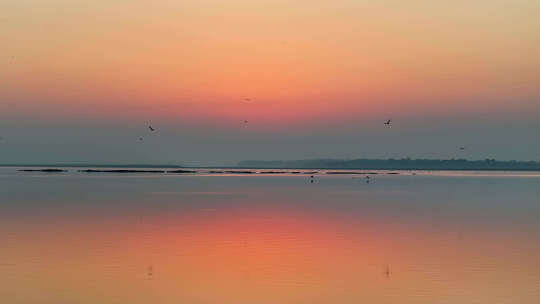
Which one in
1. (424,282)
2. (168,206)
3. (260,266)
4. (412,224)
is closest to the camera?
(424,282)

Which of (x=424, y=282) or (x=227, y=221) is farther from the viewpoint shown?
(x=227, y=221)

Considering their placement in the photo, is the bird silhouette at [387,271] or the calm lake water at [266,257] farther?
the bird silhouette at [387,271]

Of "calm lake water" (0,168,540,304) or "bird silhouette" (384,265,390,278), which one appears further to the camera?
"bird silhouette" (384,265,390,278)

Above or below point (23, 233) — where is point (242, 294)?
below

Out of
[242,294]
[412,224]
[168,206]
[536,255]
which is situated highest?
[168,206]

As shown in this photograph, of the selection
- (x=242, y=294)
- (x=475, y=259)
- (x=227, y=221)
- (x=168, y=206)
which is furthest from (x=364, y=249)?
(x=168, y=206)

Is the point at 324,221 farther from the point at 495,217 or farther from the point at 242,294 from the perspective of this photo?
the point at 242,294

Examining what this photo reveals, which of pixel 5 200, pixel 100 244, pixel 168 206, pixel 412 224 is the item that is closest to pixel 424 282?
pixel 100 244

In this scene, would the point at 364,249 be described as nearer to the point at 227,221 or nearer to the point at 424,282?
the point at 424,282

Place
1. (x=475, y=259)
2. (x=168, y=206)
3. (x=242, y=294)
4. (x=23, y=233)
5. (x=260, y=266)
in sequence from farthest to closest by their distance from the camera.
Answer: (x=168, y=206)
(x=23, y=233)
(x=475, y=259)
(x=260, y=266)
(x=242, y=294)

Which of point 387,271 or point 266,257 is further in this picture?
point 266,257

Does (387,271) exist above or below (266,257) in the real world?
below

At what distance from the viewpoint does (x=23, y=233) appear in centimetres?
2706

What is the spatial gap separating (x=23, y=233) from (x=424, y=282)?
16.5 meters
